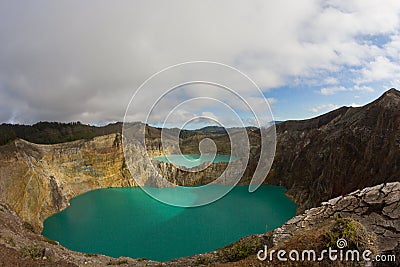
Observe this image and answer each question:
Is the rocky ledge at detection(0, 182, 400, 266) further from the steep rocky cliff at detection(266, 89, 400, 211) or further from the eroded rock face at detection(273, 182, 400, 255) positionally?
the steep rocky cliff at detection(266, 89, 400, 211)

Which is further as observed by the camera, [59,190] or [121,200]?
[121,200]

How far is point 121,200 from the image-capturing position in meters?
41.9

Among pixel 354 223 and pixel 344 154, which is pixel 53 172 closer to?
pixel 344 154

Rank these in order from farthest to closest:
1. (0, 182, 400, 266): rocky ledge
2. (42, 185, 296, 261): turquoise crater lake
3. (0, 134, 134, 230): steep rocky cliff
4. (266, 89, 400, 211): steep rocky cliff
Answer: (0, 134, 134, 230): steep rocky cliff, (266, 89, 400, 211): steep rocky cliff, (42, 185, 296, 261): turquoise crater lake, (0, 182, 400, 266): rocky ledge

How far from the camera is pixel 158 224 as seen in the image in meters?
28.1

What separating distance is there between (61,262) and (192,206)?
79.8 ft

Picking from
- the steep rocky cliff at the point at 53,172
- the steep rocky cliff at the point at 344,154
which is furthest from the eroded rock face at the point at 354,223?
→ the steep rocky cliff at the point at 53,172

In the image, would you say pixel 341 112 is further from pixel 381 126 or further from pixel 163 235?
pixel 163 235

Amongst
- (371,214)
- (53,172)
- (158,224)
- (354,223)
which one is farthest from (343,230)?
(53,172)

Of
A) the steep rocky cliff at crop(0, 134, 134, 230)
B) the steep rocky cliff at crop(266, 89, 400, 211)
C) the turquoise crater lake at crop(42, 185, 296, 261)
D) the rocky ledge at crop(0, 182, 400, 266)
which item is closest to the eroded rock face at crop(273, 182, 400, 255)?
the rocky ledge at crop(0, 182, 400, 266)

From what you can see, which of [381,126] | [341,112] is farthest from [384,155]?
[341,112]

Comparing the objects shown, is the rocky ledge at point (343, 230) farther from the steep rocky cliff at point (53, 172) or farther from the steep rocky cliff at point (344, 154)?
the steep rocky cliff at point (53, 172)

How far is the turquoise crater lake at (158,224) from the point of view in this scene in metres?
22.0

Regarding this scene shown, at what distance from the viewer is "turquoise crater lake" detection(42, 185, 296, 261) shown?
72.3 feet
